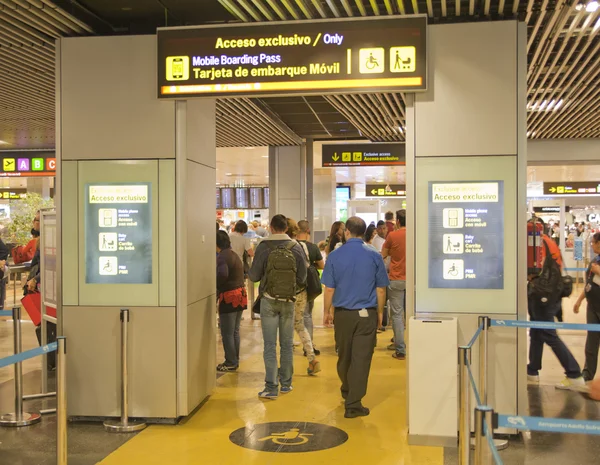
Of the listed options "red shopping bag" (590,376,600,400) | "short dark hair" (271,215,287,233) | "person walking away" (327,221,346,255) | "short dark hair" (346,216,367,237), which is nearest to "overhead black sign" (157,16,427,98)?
"short dark hair" (346,216,367,237)

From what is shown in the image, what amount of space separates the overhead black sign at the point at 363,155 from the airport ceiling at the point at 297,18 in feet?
4.62

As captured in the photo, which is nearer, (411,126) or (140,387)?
(411,126)

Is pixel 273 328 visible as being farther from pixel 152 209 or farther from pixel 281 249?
pixel 152 209

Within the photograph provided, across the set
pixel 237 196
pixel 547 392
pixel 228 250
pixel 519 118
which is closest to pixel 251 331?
pixel 228 250

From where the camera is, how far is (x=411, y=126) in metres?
5.66

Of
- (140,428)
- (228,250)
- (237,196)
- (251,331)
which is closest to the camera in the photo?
(140,428)

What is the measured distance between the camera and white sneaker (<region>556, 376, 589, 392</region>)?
732 centimetres

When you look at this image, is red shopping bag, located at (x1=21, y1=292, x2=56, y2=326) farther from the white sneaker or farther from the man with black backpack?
the white sneaker

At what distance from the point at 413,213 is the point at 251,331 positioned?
6.09 meters

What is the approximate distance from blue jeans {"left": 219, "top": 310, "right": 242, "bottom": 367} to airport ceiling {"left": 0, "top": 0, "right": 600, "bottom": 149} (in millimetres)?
2764

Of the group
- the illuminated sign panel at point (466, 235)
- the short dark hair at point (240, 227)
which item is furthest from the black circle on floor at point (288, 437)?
the short dark hair at point (240, 227)

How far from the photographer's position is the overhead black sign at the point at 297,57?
5434mm

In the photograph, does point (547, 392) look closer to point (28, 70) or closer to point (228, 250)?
point (228, 250)

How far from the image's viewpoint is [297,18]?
5887mm
